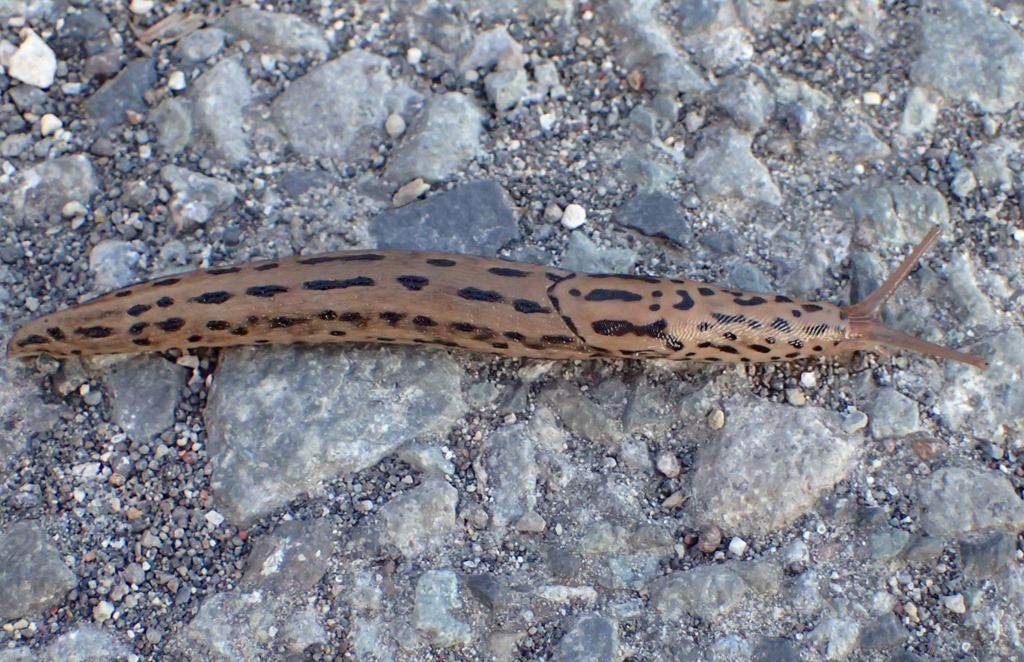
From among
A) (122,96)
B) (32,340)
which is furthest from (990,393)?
(122,96)

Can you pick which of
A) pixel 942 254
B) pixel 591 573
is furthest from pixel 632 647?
pixel 942 254

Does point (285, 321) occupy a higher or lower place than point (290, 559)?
higher

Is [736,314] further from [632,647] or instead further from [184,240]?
[184,240]

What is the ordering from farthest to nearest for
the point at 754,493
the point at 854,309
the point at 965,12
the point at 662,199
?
the point at 965,12 < the point at 662,199 < the point at 854,309 < the point at 754,493

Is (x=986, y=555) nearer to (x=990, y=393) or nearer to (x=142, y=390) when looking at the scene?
(x=990, y=393)

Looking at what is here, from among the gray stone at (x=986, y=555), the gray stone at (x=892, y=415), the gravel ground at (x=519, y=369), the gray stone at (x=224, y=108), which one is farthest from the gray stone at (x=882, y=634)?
the gray stone at (x=224, y=108)

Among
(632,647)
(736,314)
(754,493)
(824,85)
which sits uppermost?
(824,85)
